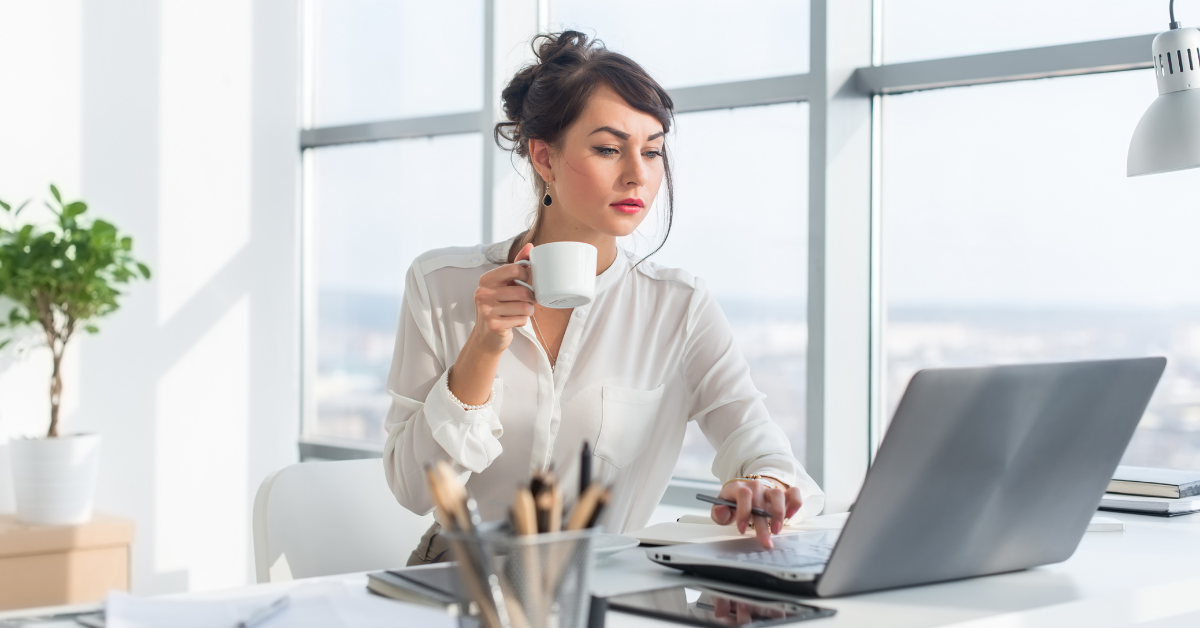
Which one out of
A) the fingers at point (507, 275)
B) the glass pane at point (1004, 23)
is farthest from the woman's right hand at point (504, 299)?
the glass pane at point (1004, 23)

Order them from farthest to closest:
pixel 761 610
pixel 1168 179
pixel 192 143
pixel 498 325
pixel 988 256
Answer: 1. pixel 192 143
2. pixel 988 256
3. pixel 1168 179
4. pixel 498 325
5. pixel 761 610

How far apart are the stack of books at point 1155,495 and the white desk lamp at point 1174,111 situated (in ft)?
1.61

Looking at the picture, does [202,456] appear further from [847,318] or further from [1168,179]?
[1168,179]

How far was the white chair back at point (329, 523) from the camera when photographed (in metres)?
1.54

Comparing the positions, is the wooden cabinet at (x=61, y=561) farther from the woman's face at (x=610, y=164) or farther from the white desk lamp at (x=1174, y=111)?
the white desk lamp at (x=1174, y=111)

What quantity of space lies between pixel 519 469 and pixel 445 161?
2.15 m

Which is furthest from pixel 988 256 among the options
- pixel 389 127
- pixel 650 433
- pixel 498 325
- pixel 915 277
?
pixel 389 127

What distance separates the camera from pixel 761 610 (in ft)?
2.94

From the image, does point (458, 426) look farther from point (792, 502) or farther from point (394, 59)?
point (394, 59)

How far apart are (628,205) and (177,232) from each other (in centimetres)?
236

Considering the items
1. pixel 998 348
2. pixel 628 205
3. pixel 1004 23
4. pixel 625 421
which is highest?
pixel 1004 23

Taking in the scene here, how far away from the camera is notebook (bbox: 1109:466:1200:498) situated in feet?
5.30

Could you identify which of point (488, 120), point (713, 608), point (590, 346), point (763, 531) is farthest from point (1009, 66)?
point (713, 608)

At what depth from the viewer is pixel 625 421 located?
1.82 m
